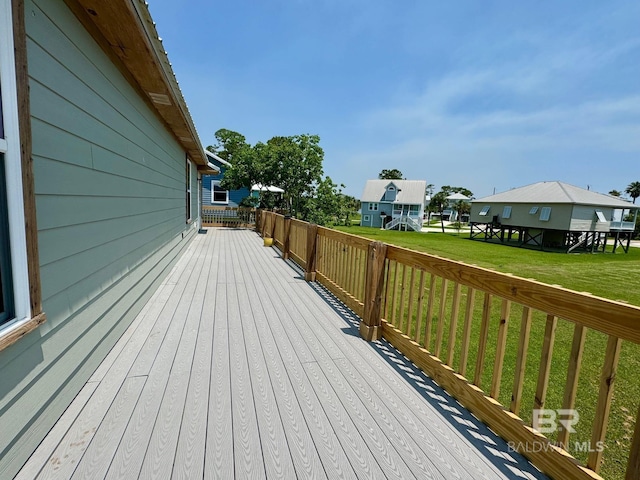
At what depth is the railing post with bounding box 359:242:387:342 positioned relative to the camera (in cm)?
307

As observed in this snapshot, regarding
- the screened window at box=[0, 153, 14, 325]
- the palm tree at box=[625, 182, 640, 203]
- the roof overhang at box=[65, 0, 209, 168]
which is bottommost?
the screened window at box=[0, 153, 14, 325]

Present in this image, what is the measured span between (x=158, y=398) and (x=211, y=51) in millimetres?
10181

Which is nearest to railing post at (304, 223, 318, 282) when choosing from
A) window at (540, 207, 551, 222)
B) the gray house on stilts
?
the gray house on stilts

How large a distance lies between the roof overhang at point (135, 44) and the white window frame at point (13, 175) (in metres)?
0.96

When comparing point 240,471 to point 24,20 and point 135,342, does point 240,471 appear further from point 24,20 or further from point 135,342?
point 24,20

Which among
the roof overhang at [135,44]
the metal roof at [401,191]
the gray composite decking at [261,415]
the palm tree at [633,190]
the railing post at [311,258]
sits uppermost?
the palm tree at [633,190]

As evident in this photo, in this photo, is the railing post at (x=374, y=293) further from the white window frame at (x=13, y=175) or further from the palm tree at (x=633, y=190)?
the palm tree at (x=633, y=190)

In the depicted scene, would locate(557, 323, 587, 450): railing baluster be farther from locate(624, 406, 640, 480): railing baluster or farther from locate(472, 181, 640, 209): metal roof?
locate(472, 181, 640, 209): metal roof

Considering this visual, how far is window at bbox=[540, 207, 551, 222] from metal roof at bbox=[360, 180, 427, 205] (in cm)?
1328

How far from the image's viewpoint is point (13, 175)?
138 cm

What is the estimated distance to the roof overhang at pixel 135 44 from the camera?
7.04 feet

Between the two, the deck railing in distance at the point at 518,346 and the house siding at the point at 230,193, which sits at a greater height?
the house siding at the point at 230,193

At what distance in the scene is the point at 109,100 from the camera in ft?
9.22

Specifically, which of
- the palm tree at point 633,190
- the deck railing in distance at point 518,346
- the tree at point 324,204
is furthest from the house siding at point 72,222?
the palm tree at point 633,190
